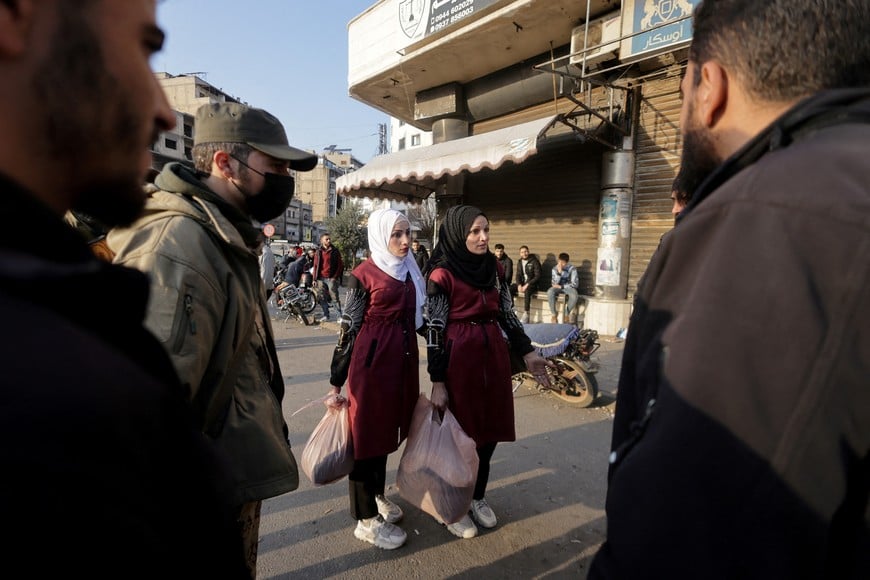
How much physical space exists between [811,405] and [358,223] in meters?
32.7

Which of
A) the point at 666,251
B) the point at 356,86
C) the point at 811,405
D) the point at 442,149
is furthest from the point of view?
the point at 356,86

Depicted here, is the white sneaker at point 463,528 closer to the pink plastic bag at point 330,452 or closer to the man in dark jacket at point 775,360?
the pink plastic bag at point 330,452

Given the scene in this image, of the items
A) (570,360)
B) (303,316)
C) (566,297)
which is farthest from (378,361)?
(303,316)

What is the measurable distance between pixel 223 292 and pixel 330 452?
1509 millimetres

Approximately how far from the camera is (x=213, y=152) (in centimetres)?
180

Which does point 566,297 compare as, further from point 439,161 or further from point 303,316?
point 303,316

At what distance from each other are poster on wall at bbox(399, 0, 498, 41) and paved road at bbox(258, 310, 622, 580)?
705 centimetres

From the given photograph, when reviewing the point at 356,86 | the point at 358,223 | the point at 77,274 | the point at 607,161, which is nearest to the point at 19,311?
the point at 77,274

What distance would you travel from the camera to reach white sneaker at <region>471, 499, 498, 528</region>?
2846 mm

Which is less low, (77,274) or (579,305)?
(77,274)

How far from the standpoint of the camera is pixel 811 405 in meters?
0.62

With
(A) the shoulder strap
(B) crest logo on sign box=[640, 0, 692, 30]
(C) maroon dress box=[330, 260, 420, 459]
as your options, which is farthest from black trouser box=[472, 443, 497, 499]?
(B) crest logo on sign box=[640, 0, 692, 30]

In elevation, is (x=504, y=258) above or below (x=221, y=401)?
above

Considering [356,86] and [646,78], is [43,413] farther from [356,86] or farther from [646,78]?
[356,86]
